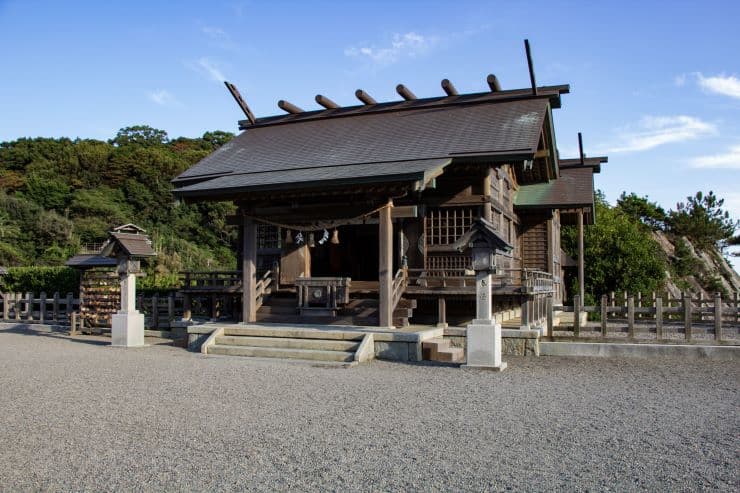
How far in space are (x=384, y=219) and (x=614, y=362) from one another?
5141 mm

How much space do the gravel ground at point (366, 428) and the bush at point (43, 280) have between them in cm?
1305

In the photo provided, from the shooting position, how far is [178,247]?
128 feet

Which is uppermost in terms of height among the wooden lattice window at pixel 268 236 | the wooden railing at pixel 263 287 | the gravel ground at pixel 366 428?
the wooden lattice window at pixel 268 236

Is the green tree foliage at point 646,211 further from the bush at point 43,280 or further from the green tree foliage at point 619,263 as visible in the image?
the bush at point 43,280

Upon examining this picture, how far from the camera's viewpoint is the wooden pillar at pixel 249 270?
14.3 meters

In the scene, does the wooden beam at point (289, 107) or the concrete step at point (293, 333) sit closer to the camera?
the concrete step at point (293, 333)

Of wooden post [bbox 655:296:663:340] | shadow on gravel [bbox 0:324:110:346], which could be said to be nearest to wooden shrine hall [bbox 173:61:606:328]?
wooden post [bbox 655:296:663:340]

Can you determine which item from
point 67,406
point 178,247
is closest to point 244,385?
point 67,406

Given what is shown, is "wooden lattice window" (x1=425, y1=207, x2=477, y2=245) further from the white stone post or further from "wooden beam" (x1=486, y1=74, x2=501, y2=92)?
the white stone post

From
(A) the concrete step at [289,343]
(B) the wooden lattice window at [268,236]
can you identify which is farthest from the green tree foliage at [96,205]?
(A) the concrete step at [289,343]

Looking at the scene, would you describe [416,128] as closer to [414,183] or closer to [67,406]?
[414,183]

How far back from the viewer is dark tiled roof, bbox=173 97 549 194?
1386 centimetres

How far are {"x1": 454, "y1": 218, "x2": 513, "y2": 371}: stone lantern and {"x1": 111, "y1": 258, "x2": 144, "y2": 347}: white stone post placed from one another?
7856 millimetres

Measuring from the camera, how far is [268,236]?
16.6 metres
